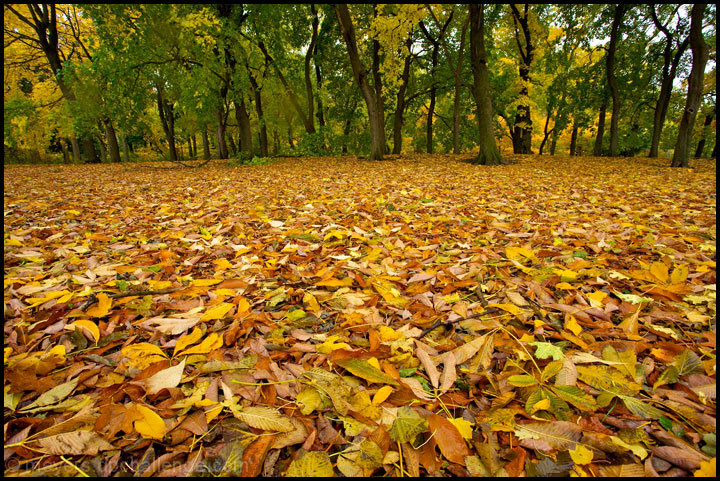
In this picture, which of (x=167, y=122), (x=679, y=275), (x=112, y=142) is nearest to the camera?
(x=679, y=275)

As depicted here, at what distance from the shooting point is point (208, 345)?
1.30 m

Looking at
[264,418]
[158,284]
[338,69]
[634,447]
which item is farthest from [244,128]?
[634,447]

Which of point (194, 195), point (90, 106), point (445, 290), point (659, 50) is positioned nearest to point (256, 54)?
point (90, 106)

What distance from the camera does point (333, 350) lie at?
1.27 m

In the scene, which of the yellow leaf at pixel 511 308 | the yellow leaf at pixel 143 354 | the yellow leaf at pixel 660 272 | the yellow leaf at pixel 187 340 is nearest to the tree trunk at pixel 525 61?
the yellow leaf at pixel 660 272

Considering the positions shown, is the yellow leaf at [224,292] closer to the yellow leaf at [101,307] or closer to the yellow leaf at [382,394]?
the yellow leaf at [101,307]

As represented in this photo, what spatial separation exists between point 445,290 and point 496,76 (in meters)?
17.1

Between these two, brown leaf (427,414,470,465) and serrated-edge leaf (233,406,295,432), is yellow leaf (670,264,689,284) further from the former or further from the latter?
serrated-edge leaf (233,406,295,432)

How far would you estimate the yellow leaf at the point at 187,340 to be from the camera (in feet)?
4.20

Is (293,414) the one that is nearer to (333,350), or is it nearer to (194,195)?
(333,350)

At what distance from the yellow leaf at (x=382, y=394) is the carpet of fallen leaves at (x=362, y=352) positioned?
0.7 inches

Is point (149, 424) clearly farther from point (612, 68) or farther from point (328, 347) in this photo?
point (612, 68)

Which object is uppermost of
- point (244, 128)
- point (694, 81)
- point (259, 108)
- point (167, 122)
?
point (167, 122)

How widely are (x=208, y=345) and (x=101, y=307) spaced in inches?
26.0
